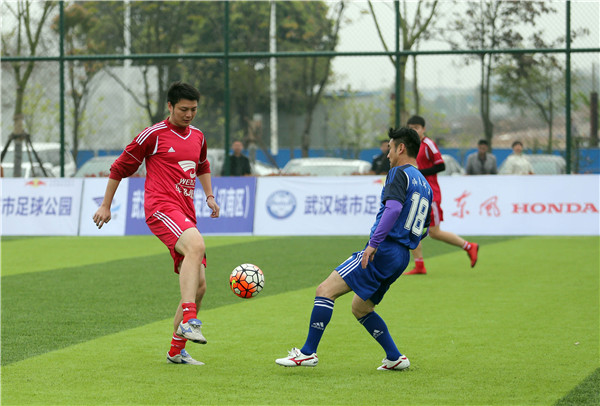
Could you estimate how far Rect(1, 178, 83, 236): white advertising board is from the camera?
16281 mm

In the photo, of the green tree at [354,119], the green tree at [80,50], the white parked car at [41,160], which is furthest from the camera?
the green tree at [80,50]

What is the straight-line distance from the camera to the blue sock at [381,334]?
644 cm

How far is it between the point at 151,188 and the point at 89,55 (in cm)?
1268

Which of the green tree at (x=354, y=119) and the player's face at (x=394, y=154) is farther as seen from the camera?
the green tree at (x=354, y=119)

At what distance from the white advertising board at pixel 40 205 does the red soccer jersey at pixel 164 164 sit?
968 centimetres

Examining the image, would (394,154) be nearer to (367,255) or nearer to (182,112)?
(367,255)

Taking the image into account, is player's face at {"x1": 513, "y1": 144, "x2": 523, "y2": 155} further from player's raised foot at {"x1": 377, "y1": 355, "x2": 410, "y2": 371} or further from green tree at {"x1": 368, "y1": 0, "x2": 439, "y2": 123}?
player's raised foot at {"x1": 377, "y1": 355, "x2": 410, "y2": 371}

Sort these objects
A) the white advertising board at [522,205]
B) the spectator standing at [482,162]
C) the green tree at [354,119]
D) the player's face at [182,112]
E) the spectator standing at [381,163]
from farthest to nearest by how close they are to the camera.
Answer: the green tree at [354,119] < the spectator standing at [482,162] < the spectator standing at [381,163] < the white advertising board at [522,205] < the player's face at [182,112]

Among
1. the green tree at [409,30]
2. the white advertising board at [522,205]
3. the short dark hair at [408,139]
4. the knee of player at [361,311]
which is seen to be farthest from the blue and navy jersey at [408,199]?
the green tree at [409,30]

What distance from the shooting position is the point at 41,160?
1888 cm

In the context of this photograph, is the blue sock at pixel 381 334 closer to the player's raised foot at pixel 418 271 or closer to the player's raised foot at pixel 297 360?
the player's raised foot at pixel 297 360

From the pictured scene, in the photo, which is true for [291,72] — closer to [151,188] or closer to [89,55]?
[89,55]

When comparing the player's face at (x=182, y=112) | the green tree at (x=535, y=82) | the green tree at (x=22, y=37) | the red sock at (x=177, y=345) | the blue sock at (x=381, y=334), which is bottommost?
the red sock at (x=177, y=345)

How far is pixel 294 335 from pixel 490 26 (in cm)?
1201
